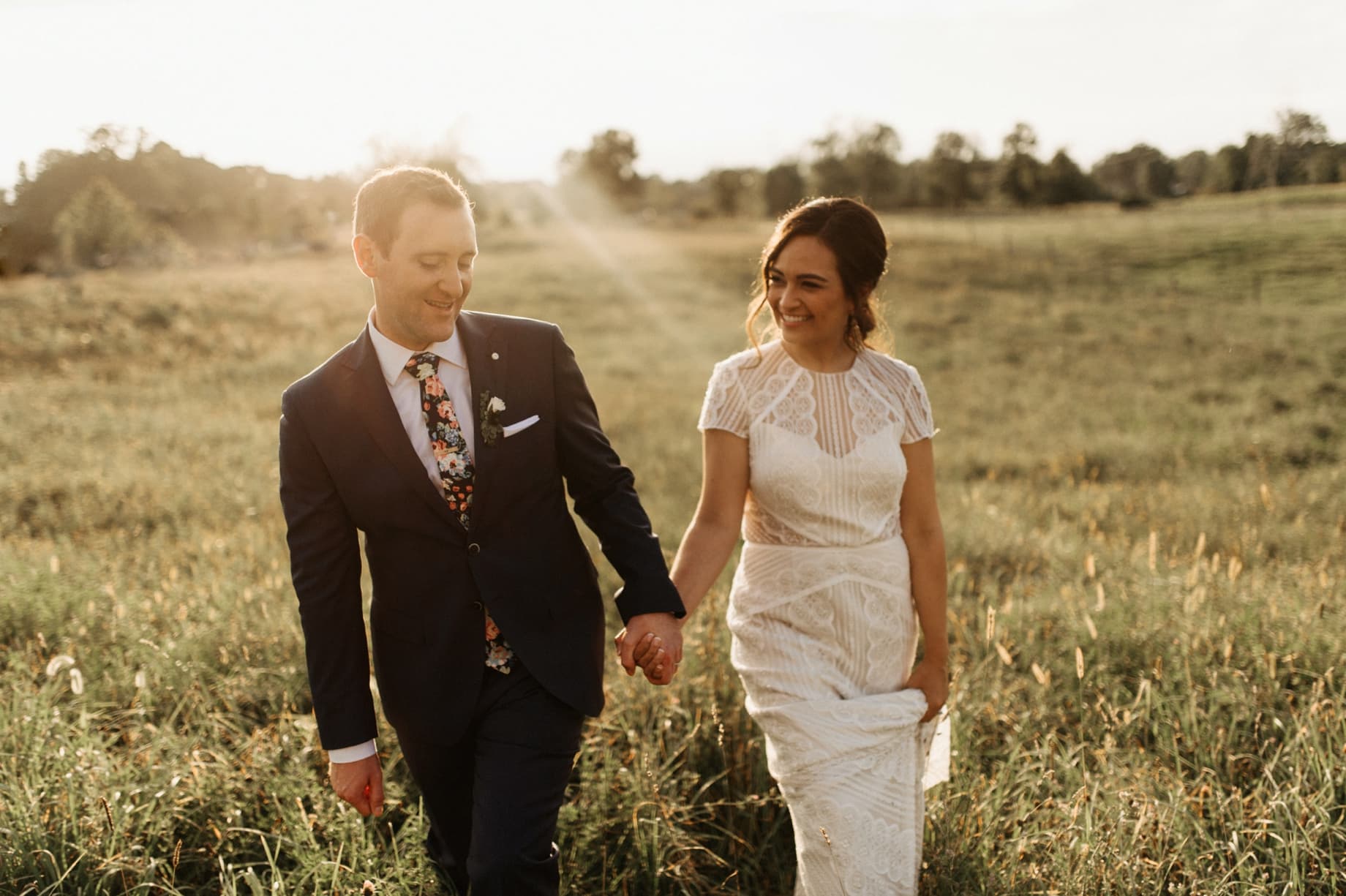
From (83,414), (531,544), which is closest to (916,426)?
(531,544)

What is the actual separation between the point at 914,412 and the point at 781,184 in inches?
3447

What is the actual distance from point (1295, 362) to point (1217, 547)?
12932mm

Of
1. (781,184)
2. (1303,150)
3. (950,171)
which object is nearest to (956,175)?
(950,171)

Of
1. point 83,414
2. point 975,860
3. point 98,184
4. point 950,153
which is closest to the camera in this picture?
point 975,860

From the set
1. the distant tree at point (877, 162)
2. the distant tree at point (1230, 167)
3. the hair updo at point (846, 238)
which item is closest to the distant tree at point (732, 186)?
the distant tree at point (877, 162)

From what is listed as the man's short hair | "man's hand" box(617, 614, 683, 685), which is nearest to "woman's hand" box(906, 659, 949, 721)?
"man's hand" box(617, 614, 683, 685)

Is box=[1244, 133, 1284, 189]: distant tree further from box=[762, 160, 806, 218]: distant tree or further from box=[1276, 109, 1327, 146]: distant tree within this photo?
box=[762, 160, 806, 218]: distant tree

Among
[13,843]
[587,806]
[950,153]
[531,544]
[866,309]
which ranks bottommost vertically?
[587,806]

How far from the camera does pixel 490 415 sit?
8.83ft

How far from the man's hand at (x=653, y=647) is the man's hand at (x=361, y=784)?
80cm

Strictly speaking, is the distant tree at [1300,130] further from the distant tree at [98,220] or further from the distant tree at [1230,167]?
the distant tree at [98,220]

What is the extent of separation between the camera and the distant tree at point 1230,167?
1034 cm

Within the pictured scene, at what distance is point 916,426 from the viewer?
3281 mm

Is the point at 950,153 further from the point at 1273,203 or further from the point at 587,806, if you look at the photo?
the point at 587,806
